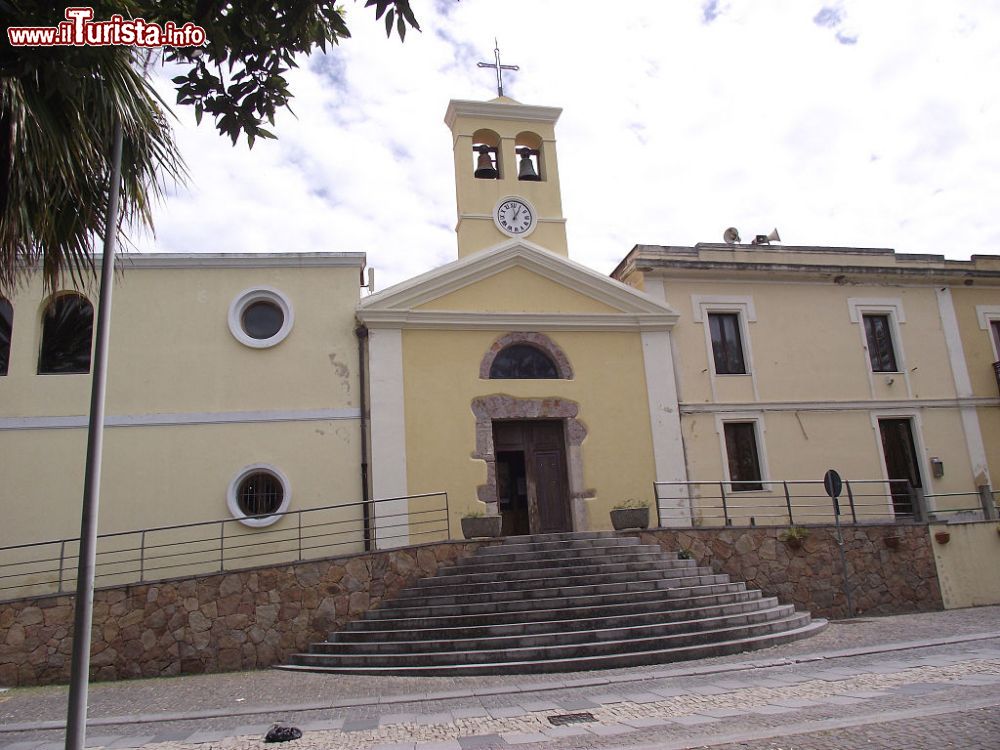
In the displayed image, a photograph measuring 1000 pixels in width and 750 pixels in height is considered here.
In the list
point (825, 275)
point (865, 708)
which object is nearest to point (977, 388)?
point (825, 275)

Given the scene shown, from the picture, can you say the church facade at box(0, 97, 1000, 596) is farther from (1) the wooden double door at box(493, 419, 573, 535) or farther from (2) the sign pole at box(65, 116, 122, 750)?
(2) the sign pole at box(65, 116, 122, 750)

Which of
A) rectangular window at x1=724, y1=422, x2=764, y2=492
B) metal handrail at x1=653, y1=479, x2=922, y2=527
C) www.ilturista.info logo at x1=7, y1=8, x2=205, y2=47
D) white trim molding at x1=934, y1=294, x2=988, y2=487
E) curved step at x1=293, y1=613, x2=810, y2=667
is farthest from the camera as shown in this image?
white trim molding at x1=934, y1=294, x2=988, y2=487

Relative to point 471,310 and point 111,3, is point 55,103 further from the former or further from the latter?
point 471,310

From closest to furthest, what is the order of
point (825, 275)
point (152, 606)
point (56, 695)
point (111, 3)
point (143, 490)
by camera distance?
1. point (111, 3)
2. point (56, 695)
3. point (152, 606)
4. point (143, 490)
5. point (825, 275)

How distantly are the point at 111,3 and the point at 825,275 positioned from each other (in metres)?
16.4

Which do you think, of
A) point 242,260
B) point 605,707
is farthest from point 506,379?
point 605,707

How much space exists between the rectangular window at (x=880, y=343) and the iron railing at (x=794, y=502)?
2830 millimetres

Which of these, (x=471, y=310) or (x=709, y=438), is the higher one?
(x=471, y=310)

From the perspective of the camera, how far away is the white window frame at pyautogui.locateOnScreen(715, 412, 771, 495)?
16.0m

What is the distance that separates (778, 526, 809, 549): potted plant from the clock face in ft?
26.6

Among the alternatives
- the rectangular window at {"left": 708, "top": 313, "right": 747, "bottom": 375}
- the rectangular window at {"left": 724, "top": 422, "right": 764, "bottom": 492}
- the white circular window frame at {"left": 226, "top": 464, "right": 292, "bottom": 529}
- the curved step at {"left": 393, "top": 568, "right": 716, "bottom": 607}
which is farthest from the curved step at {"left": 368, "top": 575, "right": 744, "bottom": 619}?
the rectangular window at {"left": 708, "top": 313, "right": 747, "bottom": 375}

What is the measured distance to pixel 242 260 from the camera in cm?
1469

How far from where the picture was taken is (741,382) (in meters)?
16.7

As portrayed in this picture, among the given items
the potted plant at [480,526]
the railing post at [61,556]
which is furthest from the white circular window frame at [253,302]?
the potted plant at [480,526]
